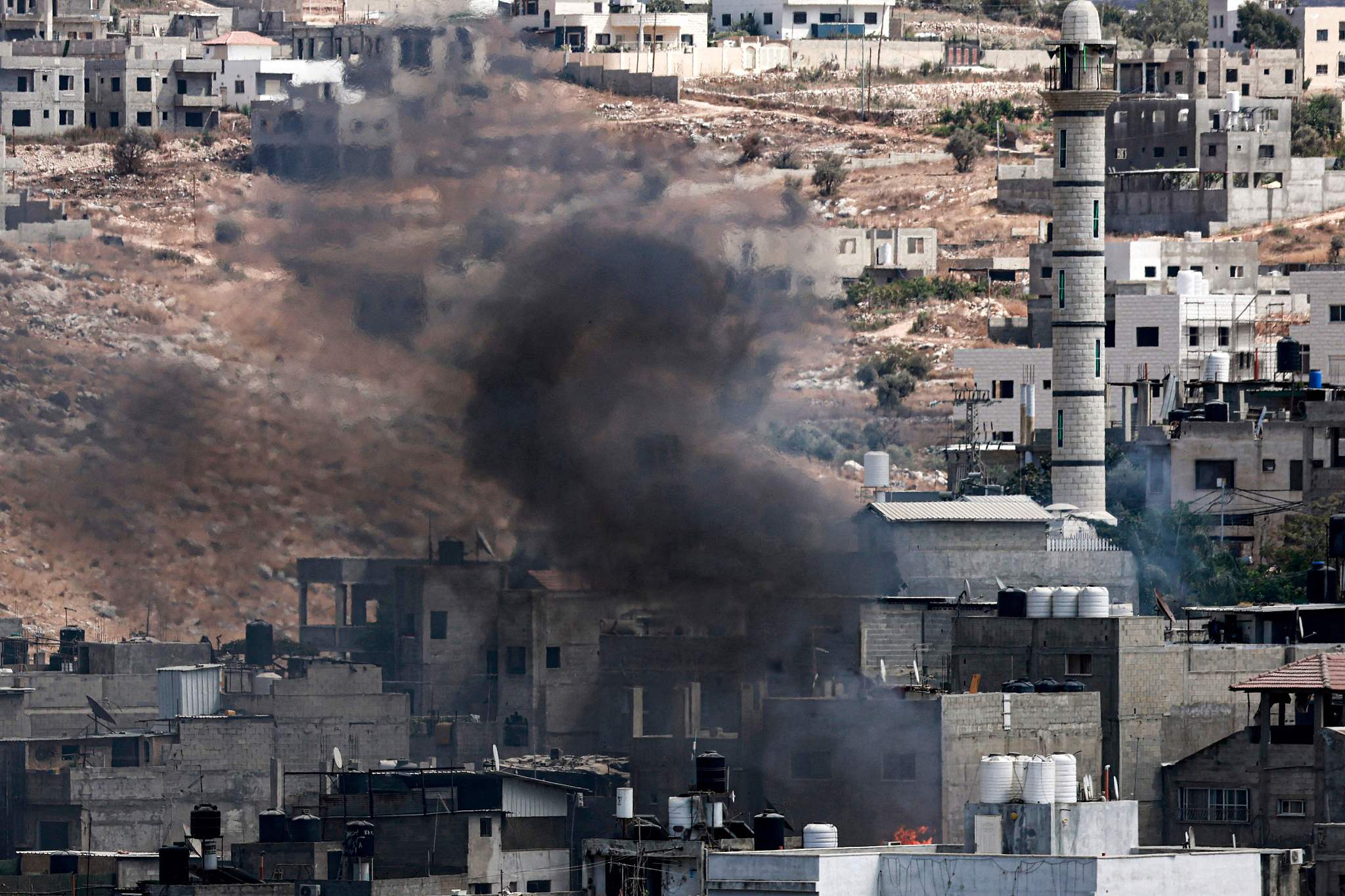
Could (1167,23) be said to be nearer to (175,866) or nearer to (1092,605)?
(1092,605)

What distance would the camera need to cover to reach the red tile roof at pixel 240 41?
171m

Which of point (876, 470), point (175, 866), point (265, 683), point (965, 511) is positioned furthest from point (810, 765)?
point (876, 470)

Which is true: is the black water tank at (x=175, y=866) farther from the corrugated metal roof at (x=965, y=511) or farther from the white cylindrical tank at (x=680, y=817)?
the corrugated metal roof at (x=965, y=511)

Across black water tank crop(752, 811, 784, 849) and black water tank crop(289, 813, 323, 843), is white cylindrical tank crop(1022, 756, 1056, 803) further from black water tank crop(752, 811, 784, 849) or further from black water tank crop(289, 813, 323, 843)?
black water tank crop(289, 813, 323, 843)

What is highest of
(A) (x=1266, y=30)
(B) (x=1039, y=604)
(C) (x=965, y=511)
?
(A) (x=1266, y=30)

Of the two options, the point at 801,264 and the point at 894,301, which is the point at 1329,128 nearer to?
the point at 894,301

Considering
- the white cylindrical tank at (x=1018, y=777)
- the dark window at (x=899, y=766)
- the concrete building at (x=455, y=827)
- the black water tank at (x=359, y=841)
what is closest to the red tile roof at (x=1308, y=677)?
the dark window at (x=899, y=766)

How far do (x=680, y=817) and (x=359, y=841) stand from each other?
33.8 feet

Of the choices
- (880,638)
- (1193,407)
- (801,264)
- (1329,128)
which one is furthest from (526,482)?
(1329,128)

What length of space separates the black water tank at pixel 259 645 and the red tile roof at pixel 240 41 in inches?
3495

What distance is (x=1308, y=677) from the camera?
60062 millimetres

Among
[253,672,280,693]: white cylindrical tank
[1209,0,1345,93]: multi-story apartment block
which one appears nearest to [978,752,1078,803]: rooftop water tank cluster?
[253,672,280,693]: white cylindrical tank

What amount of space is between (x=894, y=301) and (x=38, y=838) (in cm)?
7687

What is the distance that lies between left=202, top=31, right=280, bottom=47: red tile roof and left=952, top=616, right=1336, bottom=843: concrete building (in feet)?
359
